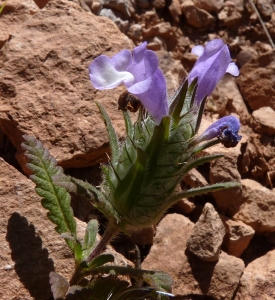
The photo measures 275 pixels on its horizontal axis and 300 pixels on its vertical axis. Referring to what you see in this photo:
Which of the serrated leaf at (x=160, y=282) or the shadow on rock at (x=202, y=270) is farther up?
the serrated leaf at (x=160, y=282)

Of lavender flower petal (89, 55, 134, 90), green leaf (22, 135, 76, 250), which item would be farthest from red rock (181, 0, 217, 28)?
lavender flower petal (89, 55, 134, 90)

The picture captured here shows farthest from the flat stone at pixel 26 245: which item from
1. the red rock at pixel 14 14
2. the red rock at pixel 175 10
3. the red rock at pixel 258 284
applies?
the red rock at pixel 175 10

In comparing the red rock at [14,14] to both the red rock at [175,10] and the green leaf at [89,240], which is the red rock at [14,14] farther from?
the green leaf at [89,240]

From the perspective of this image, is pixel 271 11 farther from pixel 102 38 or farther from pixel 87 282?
pixel 87 282

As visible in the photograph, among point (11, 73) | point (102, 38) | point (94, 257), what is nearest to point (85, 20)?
point (102, 38)

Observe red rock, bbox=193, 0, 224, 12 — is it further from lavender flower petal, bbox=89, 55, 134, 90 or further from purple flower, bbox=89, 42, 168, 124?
lavender flower petal, bbox=89, 55, 134, 90

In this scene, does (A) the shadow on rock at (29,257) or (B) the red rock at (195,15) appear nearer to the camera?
(A) the shadow on rock at (29,257)

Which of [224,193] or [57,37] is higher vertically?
[57,37]
